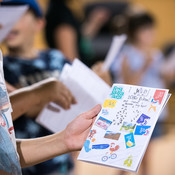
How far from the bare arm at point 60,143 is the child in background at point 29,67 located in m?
0.36

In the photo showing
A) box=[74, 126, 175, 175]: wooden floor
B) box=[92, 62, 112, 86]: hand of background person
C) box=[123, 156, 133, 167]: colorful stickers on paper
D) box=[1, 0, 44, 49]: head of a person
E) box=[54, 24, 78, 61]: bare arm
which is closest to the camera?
box=[123, 156, 133, 167]: colorful stickers on paper

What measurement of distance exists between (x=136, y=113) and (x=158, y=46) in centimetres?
338

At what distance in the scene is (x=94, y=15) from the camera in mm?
3996

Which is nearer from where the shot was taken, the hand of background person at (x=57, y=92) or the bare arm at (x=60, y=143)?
the bare arm at (x=60, y=143)

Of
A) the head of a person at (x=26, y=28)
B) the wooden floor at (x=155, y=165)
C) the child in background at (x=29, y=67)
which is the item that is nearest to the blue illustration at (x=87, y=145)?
the child in background at (x=29, y=67)

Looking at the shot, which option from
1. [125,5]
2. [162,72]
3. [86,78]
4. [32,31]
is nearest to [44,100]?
[86,78]

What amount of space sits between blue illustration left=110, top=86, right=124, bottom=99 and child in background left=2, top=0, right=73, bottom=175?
1.42ft

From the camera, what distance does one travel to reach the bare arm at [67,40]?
75.2 inches

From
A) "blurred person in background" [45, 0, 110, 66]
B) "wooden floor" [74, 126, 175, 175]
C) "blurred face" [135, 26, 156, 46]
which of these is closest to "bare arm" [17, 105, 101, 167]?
"blurred person in background" [45, 0, 110, 66]

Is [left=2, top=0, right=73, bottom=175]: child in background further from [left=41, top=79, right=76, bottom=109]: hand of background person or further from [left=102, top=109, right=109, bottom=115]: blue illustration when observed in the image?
[left=102, top=109, right=109, bottom=115]: blue illustration

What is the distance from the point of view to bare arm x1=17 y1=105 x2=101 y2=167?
71 centimetres

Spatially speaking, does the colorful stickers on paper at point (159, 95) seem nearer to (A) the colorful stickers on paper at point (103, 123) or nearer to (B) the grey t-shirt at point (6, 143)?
(A) the colorful stickers on paper at point (103, 123)

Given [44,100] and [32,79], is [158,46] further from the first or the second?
[44,100]

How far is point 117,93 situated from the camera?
2.38ft
